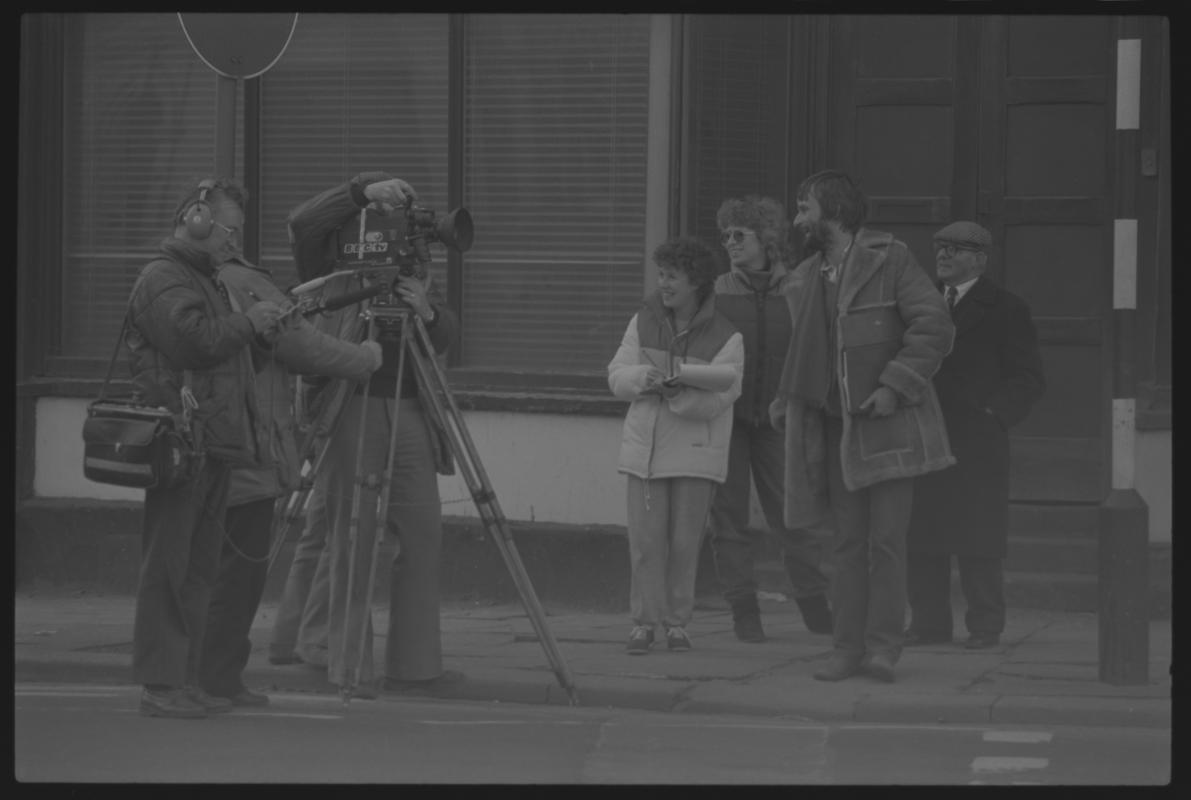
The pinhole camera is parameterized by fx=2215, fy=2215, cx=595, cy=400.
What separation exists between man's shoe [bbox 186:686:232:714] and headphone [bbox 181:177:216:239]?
5.59 ft

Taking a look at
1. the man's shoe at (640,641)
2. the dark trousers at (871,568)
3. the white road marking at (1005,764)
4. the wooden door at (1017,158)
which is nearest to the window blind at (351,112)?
the wooden door at (1017,158)

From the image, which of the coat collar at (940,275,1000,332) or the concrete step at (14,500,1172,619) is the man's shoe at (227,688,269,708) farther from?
the coat collar at (940,275,1000,332)

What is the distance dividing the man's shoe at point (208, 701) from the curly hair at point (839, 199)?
10.3 ft

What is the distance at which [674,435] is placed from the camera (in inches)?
386

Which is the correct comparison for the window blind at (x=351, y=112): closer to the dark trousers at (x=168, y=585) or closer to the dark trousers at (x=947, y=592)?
the dark trousers at (x=947, y=592)

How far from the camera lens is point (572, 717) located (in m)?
8.45

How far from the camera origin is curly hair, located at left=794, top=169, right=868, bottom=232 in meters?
9.21

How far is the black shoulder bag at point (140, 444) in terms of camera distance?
7.96 m

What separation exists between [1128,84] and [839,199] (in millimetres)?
1280

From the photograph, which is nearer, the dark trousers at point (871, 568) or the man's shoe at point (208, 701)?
the man's shoe at point (208, 701)

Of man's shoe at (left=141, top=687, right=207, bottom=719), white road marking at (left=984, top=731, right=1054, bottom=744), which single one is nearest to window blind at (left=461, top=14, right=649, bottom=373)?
man's shoe at (left=141, top=687, right=207, bottom=719)

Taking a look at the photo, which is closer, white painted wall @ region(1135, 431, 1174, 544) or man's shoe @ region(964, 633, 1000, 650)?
man's shoe @ region(964, 633, 1000, 650)

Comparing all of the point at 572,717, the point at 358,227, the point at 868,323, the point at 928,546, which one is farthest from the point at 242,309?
the point at 928,546

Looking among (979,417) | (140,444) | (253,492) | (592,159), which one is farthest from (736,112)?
(140,444)
